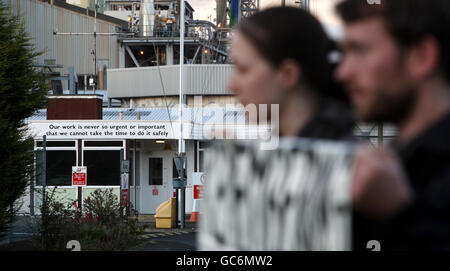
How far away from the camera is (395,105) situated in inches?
46.6

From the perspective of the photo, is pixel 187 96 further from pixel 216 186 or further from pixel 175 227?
pixel 216 186

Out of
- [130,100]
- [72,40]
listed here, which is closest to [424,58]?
[130,100]

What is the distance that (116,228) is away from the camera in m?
14.5

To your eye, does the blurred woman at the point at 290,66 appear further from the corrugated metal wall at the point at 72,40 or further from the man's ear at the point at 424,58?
the corrugated metal wall at the point at 72,40

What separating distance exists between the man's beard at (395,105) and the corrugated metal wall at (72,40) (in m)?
44.4

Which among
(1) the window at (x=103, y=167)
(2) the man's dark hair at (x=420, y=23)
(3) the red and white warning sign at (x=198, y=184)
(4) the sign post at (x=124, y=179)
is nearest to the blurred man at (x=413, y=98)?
(2) the man's dark hair at (x=420, y=23)

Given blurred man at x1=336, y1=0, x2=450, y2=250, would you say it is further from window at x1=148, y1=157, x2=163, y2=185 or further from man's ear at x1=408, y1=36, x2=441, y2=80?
window at x1=148, y1=157, x2=163, y2=185

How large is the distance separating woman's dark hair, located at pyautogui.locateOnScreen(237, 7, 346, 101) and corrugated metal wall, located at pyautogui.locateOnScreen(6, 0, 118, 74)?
145ft

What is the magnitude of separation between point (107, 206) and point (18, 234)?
1.84 m

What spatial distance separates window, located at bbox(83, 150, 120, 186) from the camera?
2431 cm

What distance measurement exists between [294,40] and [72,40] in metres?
46.7

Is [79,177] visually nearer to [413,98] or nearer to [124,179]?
[124,179]

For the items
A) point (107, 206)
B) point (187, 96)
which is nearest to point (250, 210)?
point (107, 206)

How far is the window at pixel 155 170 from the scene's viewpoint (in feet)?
83.9
